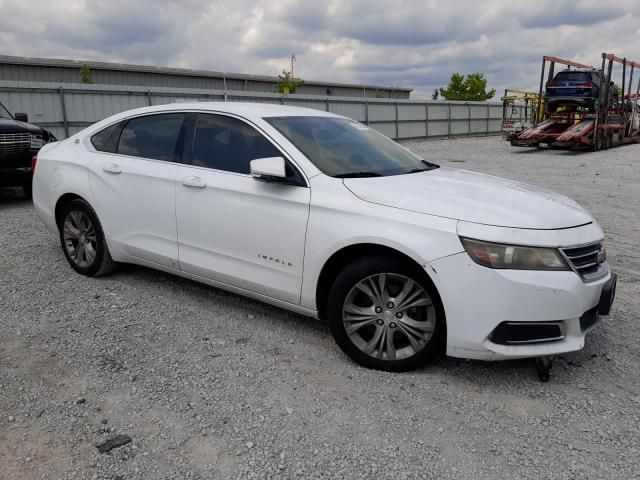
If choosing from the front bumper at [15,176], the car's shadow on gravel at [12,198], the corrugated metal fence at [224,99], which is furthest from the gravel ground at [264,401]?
the corrugated metal fence at [224,99]

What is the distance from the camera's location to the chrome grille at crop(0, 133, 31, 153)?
7953 millimetres

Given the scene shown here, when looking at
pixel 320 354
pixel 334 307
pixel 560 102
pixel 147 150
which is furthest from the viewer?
pixel 560 102

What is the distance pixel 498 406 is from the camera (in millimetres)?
2883

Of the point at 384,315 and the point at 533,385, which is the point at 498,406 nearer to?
the point at 533,385

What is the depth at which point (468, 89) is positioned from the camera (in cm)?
5394

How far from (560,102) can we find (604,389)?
19155 millimetres

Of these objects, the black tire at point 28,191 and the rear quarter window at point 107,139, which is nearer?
the rear quarter window at point 107,139

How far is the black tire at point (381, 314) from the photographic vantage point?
2.99 metres

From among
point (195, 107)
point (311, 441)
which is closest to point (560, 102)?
point (195, 107)

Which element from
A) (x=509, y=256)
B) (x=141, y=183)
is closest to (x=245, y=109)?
(x=141, y=183)

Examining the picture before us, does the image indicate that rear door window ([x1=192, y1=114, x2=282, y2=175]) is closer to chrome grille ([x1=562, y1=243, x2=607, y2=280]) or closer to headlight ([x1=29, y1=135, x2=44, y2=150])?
chrome grille ([x1=562, y1=243, x2=607, y2=280])

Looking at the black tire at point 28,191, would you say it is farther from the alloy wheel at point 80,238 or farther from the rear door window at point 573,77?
the rear door window at point 573,77

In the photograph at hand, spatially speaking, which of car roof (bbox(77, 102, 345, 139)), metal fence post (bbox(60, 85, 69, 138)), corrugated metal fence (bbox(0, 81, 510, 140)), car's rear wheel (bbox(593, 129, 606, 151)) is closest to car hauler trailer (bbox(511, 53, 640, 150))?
car's rear wheel (bbox(593, 129, 606, 151))

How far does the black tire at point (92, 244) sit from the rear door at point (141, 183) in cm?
16
